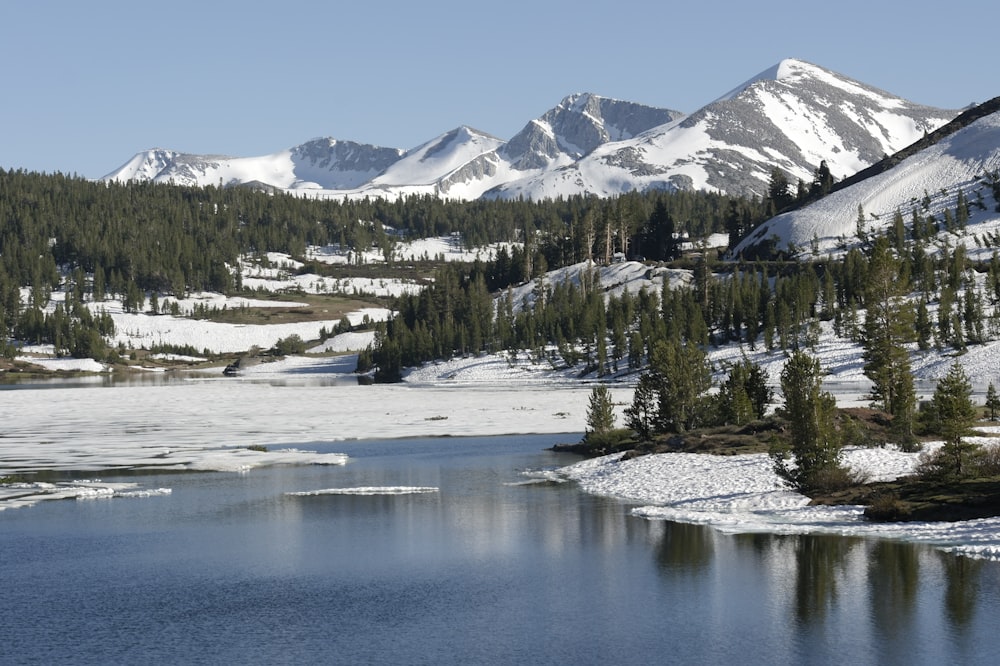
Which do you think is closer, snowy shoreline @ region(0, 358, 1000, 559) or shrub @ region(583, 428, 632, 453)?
snowy shoreline @ region(0, 358, 1000, 559)

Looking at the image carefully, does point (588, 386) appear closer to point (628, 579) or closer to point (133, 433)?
point (133, 433)

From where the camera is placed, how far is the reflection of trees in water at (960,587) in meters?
30.4

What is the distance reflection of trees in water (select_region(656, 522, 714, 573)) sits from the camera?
38.3 metres

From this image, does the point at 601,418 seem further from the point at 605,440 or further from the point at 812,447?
the point at 812,447

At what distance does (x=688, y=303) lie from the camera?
177 m

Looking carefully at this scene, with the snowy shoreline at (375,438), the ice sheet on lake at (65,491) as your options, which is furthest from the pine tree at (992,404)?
the ice sheet on lake at (65,491)

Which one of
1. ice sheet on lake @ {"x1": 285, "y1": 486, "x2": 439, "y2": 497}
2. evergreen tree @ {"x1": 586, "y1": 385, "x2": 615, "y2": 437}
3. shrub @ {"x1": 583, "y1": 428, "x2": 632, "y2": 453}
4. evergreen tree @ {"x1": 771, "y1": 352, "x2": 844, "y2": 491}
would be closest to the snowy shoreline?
evergreen tree @ {"x1": 771, "y1": 352, "x2": 844, "y2": 491}

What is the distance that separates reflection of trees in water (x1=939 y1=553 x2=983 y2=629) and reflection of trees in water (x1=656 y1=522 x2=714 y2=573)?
Result: 27.1 feet

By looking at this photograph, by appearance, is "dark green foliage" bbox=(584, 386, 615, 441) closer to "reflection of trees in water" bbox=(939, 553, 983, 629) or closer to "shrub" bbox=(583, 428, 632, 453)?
"shrub" bbox=(583, 428, 632, 453)

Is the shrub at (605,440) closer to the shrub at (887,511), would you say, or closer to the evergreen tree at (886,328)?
the evergreen tree at (886,328)

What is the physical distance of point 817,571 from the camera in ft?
120

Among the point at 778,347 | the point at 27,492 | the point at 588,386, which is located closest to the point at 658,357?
the point at 27,492

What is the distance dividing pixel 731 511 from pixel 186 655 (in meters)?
27.6

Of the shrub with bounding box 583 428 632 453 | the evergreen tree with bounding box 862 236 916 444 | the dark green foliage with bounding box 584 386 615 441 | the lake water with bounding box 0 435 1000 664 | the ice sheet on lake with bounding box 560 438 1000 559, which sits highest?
the evergreen tree with bounding box 862 236 916 444
